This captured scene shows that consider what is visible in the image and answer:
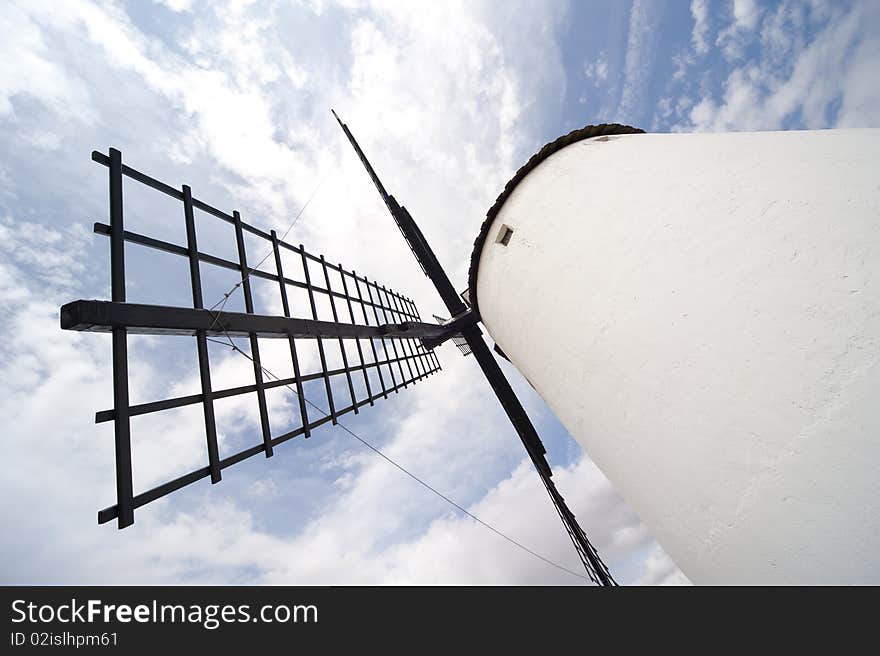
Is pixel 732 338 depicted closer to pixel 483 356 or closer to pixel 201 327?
pixel 201 327

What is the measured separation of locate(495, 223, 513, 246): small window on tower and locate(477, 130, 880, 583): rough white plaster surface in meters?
0.67

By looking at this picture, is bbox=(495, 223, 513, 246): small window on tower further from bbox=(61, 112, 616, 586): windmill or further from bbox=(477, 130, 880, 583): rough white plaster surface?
bbox=(61, 112, 616, 586): windmill

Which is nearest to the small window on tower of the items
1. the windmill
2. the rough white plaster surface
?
the rough white plaster surface

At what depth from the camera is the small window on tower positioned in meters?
4.12

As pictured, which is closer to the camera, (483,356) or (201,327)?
(201,327)

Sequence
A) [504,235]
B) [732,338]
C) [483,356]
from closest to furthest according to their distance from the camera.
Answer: [732,338] < [504,235] < [483,356]

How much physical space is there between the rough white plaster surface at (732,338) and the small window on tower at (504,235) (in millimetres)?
672

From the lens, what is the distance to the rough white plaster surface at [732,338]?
5.93 feet

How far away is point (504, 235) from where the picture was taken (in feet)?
13.8

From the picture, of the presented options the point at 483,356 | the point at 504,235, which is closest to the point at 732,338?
the point at 504,235

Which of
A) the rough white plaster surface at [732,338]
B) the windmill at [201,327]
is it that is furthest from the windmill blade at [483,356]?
the rough white plaster surface at [732,338]

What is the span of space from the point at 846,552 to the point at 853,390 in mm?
856

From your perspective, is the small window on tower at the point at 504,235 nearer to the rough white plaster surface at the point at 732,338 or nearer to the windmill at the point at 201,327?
the rough white plaster surface at the point at 732,338

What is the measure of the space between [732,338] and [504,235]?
8.55 feet
